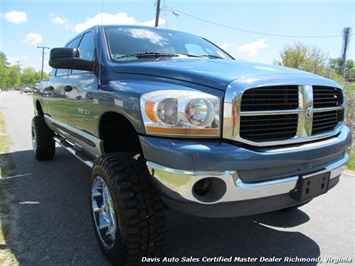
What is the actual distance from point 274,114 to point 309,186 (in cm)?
55

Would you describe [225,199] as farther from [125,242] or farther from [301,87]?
[301,87]

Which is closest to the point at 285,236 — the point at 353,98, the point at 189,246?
the point at 189,246

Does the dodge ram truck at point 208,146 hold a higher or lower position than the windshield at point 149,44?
lower

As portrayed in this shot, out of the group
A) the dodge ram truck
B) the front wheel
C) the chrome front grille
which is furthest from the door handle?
the chrome front grille

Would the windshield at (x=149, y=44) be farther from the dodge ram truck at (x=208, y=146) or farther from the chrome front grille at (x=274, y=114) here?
the chrome front grille at (x=274, y=114)

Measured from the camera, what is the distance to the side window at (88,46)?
128 inches

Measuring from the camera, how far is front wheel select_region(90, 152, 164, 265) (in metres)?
2.04

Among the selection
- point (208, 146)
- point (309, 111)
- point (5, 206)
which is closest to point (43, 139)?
point (5, 206)

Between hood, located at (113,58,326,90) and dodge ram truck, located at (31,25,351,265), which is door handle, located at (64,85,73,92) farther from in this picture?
hood, located at (113,58,326,90)

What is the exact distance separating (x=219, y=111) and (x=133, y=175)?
74 cm

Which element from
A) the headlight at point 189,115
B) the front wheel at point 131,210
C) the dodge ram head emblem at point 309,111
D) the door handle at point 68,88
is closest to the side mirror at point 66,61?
the door handle at point 68,88

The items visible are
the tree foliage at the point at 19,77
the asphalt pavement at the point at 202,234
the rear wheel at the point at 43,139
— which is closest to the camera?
the asphalt pavement at the point at 202,234

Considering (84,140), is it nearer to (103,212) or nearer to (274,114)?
(103,212)

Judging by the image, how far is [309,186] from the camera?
81.5 inches
